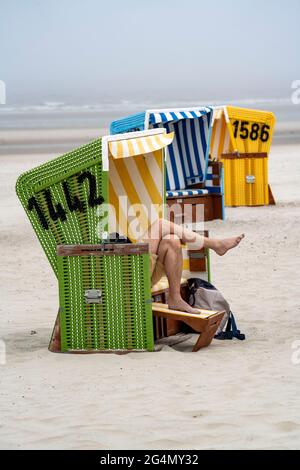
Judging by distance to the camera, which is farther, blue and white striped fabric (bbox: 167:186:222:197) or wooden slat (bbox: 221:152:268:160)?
wooden slat (bbox: 221:152:268:160)

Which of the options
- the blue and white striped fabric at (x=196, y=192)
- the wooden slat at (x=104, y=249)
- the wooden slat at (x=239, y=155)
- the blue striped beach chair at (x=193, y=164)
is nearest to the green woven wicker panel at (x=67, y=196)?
the wooden slat at (x=104, y=249)

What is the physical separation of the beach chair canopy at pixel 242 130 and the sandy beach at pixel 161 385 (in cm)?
530

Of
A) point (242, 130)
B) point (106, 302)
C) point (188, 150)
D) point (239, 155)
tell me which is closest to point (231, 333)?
point (106, 302)

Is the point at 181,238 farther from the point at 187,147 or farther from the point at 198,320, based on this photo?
the point at 187,147

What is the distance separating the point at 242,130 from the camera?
14438 millimetres

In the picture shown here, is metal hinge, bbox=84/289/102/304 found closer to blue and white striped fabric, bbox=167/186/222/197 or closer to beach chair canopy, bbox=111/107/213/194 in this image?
blue and white striped fabric, bbox=167/186/222/197

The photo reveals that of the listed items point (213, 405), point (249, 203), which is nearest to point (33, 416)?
point (213, 405)

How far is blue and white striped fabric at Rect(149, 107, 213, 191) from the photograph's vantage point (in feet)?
41.3

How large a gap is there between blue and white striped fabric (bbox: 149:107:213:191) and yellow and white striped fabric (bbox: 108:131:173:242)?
4.91 m

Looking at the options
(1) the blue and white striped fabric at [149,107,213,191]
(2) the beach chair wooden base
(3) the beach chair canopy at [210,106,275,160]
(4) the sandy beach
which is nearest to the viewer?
(4) the sandy beach

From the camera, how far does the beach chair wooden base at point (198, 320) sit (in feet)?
21.3

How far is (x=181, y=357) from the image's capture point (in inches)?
247

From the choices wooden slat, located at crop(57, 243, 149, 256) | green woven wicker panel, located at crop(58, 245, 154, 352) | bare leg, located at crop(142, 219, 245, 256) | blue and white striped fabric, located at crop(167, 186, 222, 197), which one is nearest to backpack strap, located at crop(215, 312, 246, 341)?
bare leg, located at crop(142, 219, 245, 256)
